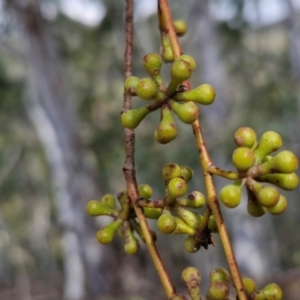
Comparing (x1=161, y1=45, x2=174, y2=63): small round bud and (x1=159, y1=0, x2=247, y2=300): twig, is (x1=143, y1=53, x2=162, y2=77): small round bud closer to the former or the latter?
(x1=159, y1=0, x2=247, y2=300): twig

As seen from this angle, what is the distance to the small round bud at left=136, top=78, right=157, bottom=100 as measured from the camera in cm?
50

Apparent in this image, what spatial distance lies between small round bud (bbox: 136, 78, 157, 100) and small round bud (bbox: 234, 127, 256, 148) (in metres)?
0.09

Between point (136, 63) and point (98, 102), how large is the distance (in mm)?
1860

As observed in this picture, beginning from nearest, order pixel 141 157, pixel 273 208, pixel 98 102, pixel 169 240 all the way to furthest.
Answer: pixel 273 208, pixel 141 157, pixel 98 102, pixel 169 240

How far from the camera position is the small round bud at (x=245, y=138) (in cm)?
49

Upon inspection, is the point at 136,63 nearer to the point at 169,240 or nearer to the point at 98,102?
the point at 98,102

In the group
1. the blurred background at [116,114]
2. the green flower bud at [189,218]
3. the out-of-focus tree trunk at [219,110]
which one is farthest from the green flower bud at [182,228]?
the out-of-focus tree trunk at [219,110]

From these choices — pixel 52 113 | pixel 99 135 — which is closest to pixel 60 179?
pixel 52 113

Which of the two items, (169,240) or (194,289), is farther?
(169,240)

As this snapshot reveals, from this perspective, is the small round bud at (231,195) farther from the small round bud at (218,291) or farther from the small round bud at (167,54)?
the small round bud at (167,54)

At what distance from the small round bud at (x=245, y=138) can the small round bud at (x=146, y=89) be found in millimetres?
92

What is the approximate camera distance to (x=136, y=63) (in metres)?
6.71

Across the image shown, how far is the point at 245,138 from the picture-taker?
0.49m

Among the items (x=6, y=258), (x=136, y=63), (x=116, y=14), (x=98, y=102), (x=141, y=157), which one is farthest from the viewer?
(x=6, y=258)
